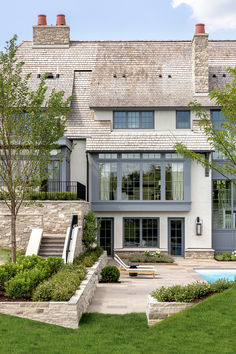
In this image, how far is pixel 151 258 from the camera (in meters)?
23.6

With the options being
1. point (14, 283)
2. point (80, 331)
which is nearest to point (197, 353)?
point (80, 331)

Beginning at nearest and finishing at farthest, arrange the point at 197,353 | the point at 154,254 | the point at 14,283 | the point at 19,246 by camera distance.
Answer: the point at 197,353 → the point at 14,283 → the point at 19,246 → the point at 154,254

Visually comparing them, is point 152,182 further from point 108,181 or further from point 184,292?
point 184,292

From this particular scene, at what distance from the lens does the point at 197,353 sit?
29.9ft

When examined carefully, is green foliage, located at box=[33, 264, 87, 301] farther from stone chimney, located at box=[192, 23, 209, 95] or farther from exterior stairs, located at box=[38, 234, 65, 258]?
stone chimney, located at box=[192, 23, 209, 95]

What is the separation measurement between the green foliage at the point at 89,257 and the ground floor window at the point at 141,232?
2813mm

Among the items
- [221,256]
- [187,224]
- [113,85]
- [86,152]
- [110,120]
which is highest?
[113,85]

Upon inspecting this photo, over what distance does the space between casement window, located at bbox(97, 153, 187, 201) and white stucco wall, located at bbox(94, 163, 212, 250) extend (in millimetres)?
690

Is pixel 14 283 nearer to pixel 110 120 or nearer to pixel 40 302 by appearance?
pixel 40 302

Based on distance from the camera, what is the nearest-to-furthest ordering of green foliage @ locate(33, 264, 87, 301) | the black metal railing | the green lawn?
the green lawn
green foliage @ locate(33, 264, 87, 301)
the black metal railing

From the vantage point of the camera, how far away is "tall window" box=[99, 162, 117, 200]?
81.9 feet

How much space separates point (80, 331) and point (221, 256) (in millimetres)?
15105

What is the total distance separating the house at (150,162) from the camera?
24719 millimetres

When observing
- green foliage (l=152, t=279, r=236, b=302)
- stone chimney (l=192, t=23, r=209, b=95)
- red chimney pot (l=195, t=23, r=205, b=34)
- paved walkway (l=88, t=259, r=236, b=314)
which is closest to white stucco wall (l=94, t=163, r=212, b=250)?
paved walkway (l=88, t=259, r=236, b=314)
